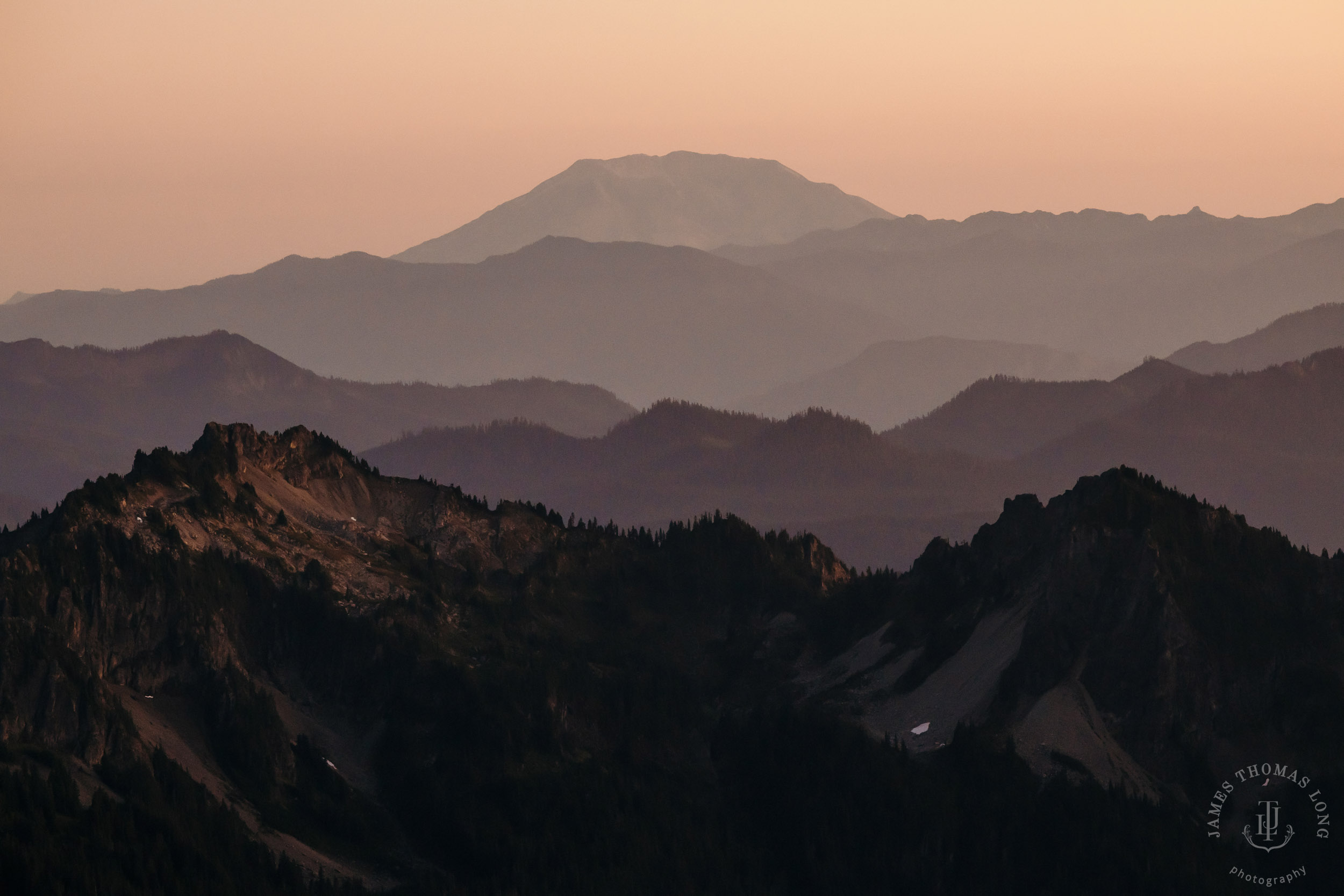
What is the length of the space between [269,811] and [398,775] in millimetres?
16567

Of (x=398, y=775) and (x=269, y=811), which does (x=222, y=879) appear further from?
(x=398, y=775)

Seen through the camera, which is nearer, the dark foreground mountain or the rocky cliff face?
the dark foreground mountain

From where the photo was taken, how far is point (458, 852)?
610 feet

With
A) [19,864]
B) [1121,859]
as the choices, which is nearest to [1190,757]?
[1121,859]

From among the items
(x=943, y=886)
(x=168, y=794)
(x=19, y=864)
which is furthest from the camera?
(x=943, y=886)

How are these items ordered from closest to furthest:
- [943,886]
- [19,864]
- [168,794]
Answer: [19,864], [168,794], [943,886]

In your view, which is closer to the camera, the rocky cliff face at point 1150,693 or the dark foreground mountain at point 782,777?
the dark foreground mountain at point 782,777

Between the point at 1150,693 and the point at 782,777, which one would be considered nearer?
the point at 1150,693

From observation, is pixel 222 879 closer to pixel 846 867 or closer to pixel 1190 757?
pixel 846 867

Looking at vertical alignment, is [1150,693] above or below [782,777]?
above

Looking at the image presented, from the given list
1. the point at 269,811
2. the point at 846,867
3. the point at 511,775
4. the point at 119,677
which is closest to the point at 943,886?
the point at 846,867

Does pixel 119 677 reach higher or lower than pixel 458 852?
higher

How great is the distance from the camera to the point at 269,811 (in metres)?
180

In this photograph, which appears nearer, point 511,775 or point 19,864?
point 19,864
